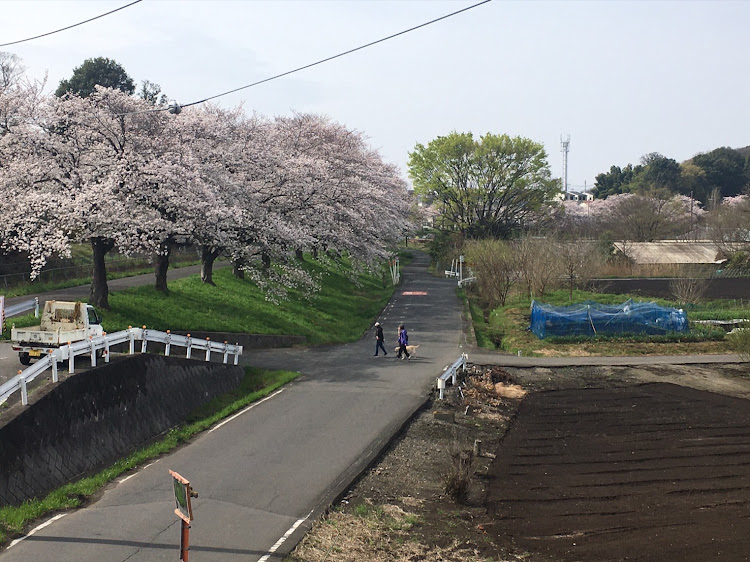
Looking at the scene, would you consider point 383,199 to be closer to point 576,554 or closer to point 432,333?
point 432,333

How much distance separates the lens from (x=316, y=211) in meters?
33.5

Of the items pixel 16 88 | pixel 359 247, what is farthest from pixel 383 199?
pixel 16 88

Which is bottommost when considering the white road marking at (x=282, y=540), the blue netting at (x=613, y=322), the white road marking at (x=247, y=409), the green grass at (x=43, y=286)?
the white road marking at (x=282, y=540)

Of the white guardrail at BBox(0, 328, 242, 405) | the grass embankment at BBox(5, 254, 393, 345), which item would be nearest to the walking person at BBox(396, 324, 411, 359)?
the grass embankment at BBox(5, 254, 393, 345)

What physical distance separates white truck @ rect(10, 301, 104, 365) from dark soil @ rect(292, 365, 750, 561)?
8.98 meters

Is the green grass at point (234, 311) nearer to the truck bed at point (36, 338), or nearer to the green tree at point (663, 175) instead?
the truck bed at point (36, 338)

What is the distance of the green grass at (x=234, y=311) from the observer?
82.0ft

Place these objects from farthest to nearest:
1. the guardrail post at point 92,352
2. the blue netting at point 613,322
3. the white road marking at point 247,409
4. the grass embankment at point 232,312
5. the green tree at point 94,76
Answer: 1. the green tree at point 94,76
2. the blue netting at point 613,322
3. the grass embankment at point 232,312
4. the white road marking at point 247,409
5. the guardrail post at point 92,352

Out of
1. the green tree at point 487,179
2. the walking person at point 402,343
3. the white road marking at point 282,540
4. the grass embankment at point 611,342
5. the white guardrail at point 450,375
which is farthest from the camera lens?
the green tree at point 487,179

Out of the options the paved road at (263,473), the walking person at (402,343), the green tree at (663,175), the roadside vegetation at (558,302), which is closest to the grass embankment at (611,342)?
the roadside vegetation at (558,302)

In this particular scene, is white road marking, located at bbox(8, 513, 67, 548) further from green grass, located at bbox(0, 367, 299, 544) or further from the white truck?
the white truck

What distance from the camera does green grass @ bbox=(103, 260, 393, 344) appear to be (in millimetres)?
24984

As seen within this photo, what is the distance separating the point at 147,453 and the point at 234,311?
15.0 metres

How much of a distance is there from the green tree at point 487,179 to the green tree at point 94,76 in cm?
2870
